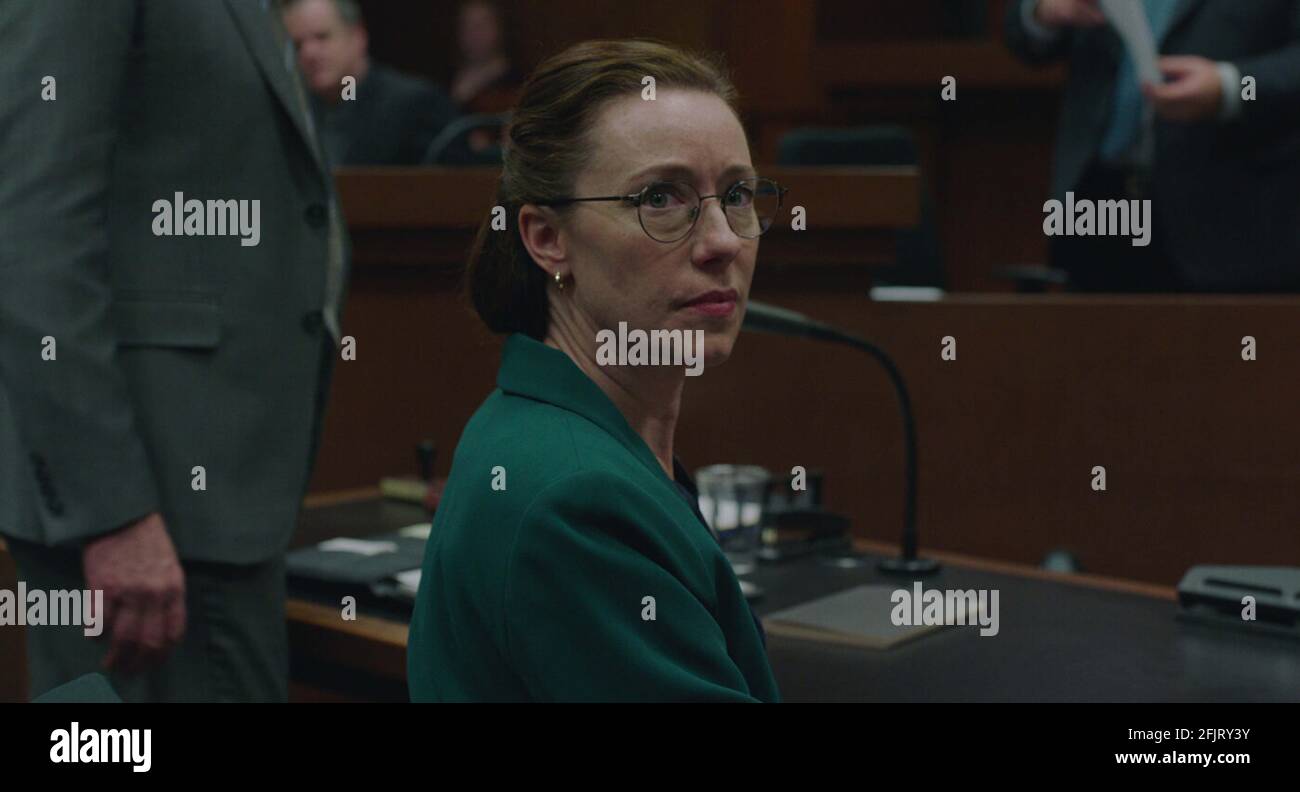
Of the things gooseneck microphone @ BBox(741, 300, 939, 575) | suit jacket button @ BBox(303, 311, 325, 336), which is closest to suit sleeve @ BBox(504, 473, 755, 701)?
suit jacket button @ BBox(303, 311, 325, 336)

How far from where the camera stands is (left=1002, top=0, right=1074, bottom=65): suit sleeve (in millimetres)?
3086

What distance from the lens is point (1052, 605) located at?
2.04 meters

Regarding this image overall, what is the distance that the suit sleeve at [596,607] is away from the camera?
107cm

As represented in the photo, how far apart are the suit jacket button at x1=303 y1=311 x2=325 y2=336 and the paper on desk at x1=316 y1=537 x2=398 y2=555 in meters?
0.39

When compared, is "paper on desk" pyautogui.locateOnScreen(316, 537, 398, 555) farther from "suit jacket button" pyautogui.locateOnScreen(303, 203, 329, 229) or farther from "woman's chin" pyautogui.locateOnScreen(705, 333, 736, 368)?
"woman's chin" pyautogui.locateOnScreen(705, 333, 736, 368)

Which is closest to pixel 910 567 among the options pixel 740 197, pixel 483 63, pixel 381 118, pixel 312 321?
pixel 312 321

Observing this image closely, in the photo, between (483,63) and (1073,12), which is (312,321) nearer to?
(1073,12)

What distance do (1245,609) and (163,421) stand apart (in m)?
1.30

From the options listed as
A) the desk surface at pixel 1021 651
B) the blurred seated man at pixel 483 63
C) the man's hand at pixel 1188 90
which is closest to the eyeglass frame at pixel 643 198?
the desk surface at pixel 1021 651

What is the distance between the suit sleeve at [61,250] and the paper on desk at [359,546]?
0.54m

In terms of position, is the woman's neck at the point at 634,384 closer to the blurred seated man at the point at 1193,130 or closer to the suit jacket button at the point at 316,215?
the suit jacket button at the point at 316,215

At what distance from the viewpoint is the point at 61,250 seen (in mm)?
1698
